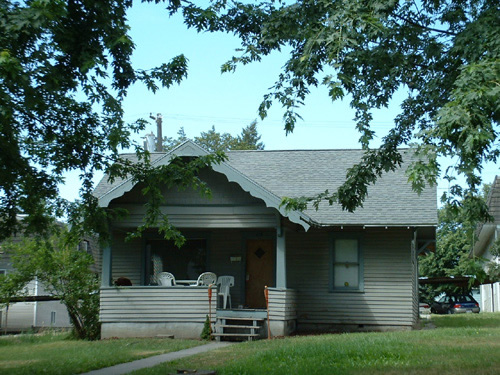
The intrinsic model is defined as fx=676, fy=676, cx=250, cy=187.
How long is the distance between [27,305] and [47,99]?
20084 mm

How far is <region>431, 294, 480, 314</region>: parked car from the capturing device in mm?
40125

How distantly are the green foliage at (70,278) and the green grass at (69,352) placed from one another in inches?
30.7

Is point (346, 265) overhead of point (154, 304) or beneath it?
overhead

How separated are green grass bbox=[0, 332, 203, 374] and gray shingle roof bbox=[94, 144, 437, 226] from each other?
414 cm

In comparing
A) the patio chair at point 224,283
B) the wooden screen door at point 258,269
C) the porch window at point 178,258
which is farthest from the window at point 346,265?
the porch window at point 178,258

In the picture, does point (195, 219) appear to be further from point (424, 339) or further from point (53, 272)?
point (424, 339)

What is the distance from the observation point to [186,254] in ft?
69.6

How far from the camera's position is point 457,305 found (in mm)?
40500

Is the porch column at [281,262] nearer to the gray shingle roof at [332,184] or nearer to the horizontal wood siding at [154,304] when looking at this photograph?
the horizontal wood siding at [154,304]

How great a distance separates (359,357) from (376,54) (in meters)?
5.22

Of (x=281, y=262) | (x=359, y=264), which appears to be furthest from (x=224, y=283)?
(x=359, y=264)

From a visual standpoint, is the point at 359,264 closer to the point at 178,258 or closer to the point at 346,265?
the point at 346,265

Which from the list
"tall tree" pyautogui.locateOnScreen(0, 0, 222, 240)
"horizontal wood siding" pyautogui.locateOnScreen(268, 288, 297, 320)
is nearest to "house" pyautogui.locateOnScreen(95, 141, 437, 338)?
"horizontal wood siding" pyautogui.locateOnScreen(268, 288, 297, 320)

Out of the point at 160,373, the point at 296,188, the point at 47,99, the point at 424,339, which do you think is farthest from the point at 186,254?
the point at 47,99
